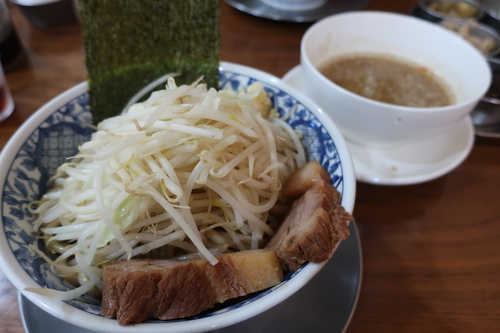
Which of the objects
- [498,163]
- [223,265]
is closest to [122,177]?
[223,265]

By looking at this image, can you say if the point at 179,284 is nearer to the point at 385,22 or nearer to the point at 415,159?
the point at 415,159

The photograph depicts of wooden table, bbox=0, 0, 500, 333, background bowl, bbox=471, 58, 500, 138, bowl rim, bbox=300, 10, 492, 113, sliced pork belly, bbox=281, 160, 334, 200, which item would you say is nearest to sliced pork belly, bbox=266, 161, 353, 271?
sliced pork belly, bbox=281, 160, 334, 200

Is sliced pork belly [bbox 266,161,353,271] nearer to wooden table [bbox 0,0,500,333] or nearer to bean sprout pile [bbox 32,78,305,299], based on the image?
bean sprout pile [bbox 32,78,305,299]

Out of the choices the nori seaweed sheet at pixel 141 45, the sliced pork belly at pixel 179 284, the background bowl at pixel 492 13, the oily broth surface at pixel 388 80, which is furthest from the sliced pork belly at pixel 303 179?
the background bowl at pixel 492 13

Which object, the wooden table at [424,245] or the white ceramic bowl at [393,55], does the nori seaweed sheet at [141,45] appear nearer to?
the white ceramic bowl at [393,55]

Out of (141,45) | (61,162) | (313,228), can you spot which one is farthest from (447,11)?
(61,162)

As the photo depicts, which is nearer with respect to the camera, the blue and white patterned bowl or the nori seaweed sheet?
the blue and white patterned bowl
